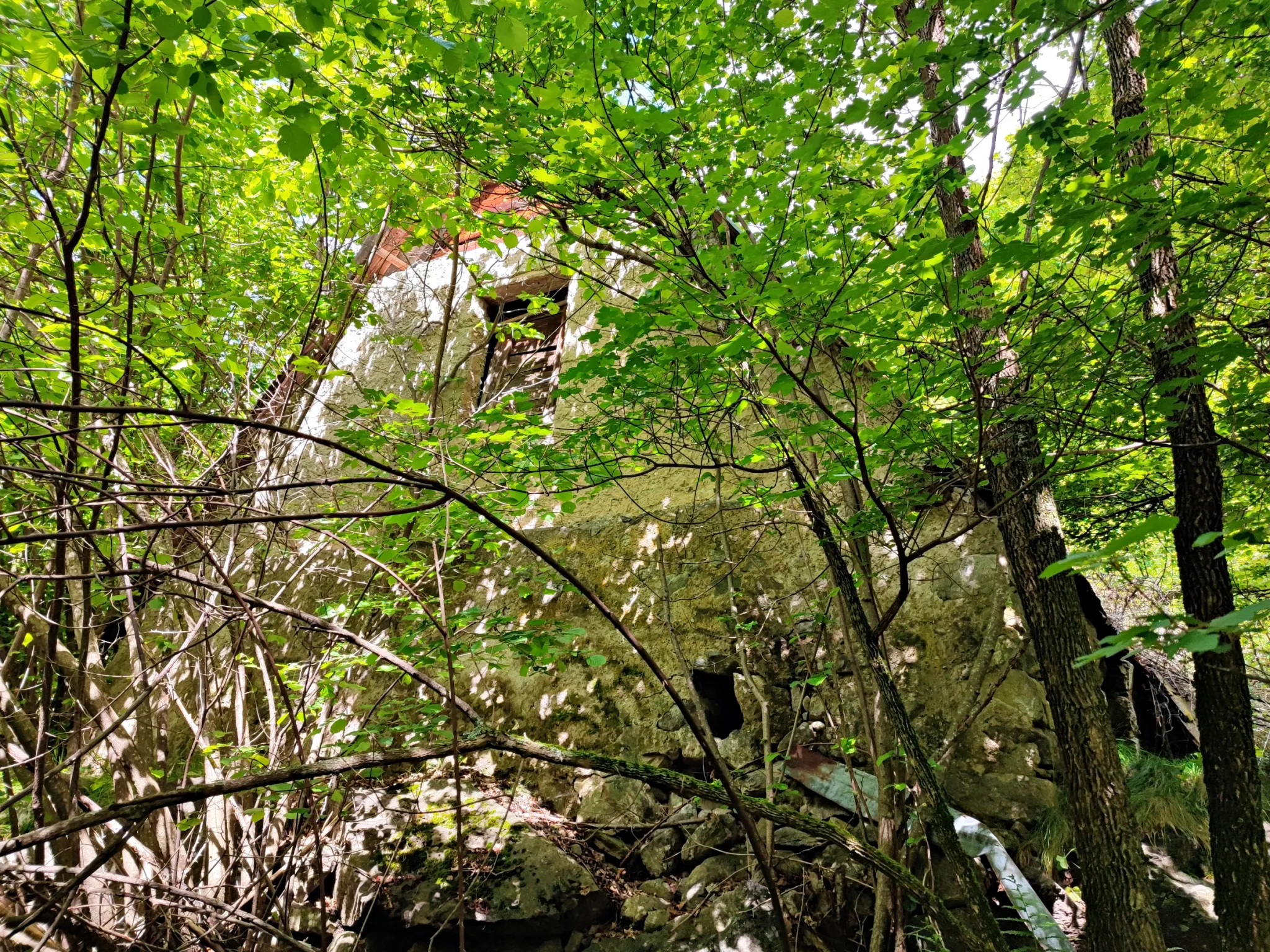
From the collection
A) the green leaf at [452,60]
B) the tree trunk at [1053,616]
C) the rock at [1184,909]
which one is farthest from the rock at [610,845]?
the green leaf at [452,60]

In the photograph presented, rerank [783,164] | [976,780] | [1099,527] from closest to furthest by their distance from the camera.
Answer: [783,164], [976,780], [1099,527]

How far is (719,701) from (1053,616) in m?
2.12

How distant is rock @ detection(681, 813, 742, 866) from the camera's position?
3385mm

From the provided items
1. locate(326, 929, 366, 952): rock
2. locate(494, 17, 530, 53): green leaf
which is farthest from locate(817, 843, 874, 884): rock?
locate(494, 17, 530, 53): green leaf

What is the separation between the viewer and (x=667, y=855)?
3.47 m

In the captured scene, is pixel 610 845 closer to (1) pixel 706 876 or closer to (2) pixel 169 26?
(1) pixel 706 876

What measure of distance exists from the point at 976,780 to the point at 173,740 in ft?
18.9

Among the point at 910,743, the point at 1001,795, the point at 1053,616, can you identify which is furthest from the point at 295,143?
the point at 1001,795

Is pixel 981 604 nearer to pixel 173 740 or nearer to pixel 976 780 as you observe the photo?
pixel 976 780

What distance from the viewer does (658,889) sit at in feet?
10.9

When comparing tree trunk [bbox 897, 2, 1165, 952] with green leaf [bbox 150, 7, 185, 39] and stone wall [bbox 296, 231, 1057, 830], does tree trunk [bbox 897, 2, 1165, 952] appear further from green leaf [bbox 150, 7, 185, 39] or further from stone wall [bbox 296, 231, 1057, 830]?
green leaf [bbox 150, 7, 185, 39]

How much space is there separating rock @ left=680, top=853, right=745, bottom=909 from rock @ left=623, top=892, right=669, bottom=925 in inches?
5.2

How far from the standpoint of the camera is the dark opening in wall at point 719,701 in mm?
3982

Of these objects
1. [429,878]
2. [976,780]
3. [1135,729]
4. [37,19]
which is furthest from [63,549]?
[1135,729]
